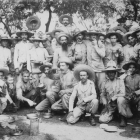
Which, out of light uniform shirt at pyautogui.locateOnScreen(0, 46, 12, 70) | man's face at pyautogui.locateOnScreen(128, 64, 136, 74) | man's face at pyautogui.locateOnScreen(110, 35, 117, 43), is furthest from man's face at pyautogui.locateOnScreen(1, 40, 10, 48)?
man's face at pyautogui.locateOnScreen(128, 64, 136, 74)

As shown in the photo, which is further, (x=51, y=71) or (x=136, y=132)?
(x=51, y=71)

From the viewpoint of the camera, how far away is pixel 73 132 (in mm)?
4922

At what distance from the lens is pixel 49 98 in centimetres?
620

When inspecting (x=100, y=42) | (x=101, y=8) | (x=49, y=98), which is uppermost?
(x=101, y=8)

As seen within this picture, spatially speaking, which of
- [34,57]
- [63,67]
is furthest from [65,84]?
[34,57]

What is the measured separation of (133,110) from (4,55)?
4172 mm

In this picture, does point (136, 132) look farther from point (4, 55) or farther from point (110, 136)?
point (4, 55)

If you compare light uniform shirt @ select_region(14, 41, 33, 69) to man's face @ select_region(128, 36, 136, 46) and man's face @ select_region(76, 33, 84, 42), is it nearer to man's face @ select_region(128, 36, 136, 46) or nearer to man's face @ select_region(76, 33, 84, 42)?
man's face @ select_region(76, 33, 84, 42)

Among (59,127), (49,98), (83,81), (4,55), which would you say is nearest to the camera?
(59,127)

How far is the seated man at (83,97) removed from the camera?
5480mm

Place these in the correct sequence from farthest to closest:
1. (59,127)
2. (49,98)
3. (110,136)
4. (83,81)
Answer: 1. (49,98)
2. (83,81)
3. (59,127)
4. (110,136)

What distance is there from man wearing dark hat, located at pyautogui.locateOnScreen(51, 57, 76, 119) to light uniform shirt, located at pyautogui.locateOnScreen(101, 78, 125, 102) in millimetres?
865

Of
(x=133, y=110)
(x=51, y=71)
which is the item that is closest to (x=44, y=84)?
(x=51, y=71)

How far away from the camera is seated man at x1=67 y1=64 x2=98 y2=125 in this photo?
18.0 feet
